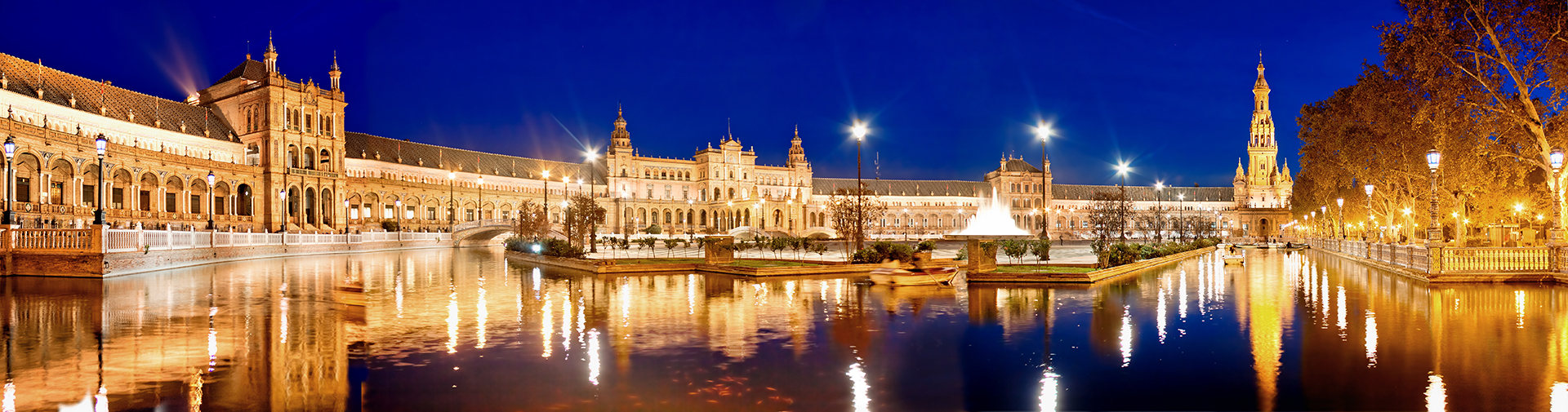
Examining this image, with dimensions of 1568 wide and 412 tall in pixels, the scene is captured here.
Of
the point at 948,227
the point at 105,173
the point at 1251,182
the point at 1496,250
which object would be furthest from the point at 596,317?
the point at 1251,182

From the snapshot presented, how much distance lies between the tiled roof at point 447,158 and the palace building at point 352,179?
0.29m

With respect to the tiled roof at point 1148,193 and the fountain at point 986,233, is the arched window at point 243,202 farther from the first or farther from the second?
the tiled roof at point 1148,193

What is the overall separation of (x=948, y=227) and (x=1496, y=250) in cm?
12591

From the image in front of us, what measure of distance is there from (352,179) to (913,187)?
95.7 meters

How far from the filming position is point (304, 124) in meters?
72.5

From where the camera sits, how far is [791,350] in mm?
10055

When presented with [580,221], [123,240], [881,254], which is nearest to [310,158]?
[580,221]

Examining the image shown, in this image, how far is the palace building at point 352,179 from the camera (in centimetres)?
5072

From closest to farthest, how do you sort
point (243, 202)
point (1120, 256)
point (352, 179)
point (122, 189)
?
point (1120, 256), point (122, 189), point (243, 202), point (352, 179)

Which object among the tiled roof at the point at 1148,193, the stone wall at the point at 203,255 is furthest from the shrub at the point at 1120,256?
the tiled roof at the point at 1148,193

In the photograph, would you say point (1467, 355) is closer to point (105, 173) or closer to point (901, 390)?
point (901, 390)

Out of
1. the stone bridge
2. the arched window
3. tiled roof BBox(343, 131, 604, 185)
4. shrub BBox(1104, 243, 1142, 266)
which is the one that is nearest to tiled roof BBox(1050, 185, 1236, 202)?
tiled roof BBox(343, 131, 604, 185)

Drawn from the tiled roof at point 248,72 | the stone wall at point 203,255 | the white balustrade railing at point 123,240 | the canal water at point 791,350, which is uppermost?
the tiled roof at point 248,72

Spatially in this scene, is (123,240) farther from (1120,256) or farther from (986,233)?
(986,233)
